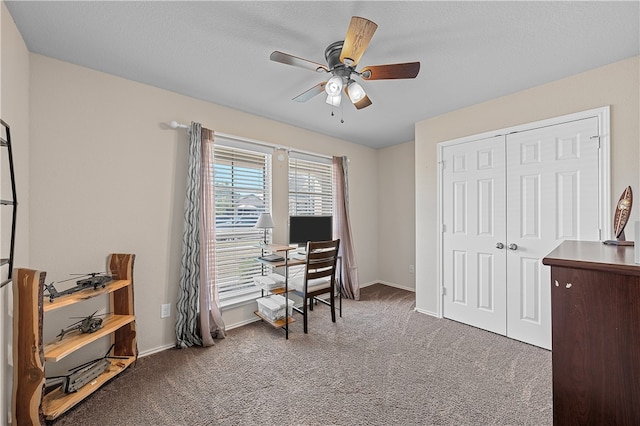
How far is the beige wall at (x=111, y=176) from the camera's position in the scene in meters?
2.05

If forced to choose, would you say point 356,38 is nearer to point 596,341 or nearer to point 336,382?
point 596,341

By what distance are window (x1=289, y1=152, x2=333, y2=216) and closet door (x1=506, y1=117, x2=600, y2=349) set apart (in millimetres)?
2346

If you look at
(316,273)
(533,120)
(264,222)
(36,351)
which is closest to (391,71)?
(533,120)

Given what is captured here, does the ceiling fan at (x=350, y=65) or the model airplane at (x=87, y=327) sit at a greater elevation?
the ceiling fan at (x=350, y=65)

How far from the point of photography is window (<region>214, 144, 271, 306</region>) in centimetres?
304

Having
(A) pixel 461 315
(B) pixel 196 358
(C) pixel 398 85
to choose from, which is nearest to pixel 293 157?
(C) pixel 398 85

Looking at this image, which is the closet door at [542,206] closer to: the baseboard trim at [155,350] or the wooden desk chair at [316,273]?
the wooden desk chair at [316,273]

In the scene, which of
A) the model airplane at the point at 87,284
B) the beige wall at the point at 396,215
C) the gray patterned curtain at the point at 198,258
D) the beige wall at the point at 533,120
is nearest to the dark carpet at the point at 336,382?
the gray patterned curtain at the point at 198,258

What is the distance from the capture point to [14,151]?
173cm

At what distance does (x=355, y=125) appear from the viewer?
3.71m

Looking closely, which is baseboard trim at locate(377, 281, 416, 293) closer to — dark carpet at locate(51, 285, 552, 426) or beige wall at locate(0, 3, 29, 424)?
dark carpet at locate(51, 285, 552, 426)

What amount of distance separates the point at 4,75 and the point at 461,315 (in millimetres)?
4413

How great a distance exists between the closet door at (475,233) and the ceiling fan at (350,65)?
173 cm

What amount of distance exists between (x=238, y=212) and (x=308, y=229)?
0.93 metres
